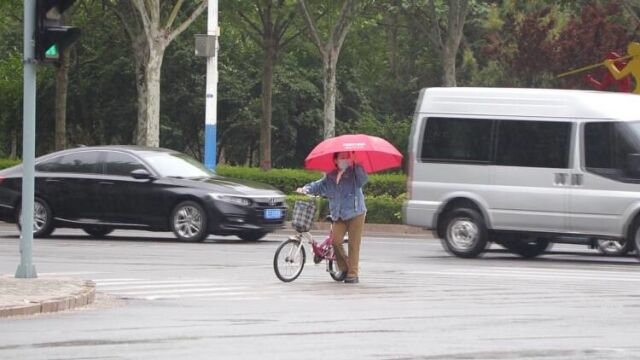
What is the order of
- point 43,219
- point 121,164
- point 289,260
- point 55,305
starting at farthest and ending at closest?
point 43,219 < point 121,164 < point 289,260 < point 55,305

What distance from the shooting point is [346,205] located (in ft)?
52.0

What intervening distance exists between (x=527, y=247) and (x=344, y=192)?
6.41 m

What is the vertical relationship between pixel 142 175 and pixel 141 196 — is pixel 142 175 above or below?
above

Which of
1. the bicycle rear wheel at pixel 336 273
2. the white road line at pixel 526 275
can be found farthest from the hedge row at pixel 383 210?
the bicycle rear wheel at pixel 336 273

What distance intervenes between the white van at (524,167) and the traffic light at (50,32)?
7684 millimetres

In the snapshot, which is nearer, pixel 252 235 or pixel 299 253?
pixel 299 253

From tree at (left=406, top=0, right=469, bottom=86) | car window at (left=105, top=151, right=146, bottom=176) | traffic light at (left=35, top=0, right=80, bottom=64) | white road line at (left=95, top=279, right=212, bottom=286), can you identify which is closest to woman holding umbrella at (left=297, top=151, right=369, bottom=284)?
white road line at (left=95, top=279, right=212, bottom=286)

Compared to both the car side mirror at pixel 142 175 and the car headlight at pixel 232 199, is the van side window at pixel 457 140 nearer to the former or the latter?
the car headlight at pixel 232 199

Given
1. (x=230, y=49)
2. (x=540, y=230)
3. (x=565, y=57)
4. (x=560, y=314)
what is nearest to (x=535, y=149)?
(x=540, y=230)

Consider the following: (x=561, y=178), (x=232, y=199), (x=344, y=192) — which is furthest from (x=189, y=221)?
(x=344, y=192)

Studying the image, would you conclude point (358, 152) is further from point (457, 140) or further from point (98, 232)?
point (98, 232)

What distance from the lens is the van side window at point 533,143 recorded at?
1983cm

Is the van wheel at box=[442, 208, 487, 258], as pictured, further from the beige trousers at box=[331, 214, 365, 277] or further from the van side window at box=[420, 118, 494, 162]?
the beige trousers at box=[331, 214, 365, 277]

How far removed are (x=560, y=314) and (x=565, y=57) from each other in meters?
26.2
